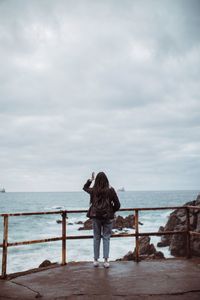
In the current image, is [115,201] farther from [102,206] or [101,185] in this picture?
[101,185]

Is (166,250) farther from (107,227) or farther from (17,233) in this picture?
(17,233)

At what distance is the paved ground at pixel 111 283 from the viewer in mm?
4496

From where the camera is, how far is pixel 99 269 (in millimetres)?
6164

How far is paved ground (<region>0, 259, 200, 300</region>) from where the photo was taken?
4496 millimetres

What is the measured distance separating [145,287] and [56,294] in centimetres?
134

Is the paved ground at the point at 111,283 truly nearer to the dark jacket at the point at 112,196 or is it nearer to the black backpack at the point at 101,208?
the black backpack at the point at 101,208

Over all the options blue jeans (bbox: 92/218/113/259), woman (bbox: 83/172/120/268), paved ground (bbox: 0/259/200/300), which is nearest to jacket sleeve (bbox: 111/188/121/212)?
woman (bbox: 83/172/120/268)

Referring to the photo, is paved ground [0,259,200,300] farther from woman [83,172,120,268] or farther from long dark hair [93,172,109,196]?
long dark hair [93,172,109,196]

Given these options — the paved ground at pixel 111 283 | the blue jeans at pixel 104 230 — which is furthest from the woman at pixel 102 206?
the paved ground at pixel 111 283

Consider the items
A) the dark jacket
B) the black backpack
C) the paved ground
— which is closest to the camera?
the paved ground

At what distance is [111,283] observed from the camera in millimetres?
5086

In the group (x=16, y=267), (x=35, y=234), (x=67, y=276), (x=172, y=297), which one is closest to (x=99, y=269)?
(x=67, y=276)

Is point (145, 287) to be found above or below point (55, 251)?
above

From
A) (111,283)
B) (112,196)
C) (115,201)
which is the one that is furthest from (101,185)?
(111,283)
